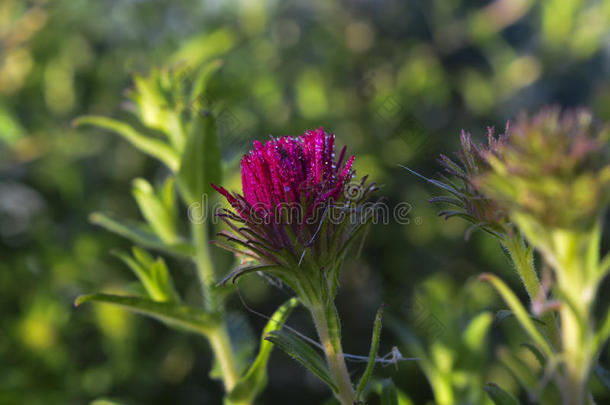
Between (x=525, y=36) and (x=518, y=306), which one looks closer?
(x=518, y=306)

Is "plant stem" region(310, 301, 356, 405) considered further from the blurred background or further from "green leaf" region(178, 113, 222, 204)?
the blurred background

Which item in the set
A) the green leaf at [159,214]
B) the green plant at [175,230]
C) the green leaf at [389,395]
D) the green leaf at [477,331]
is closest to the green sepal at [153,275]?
the green plant at [175,230]

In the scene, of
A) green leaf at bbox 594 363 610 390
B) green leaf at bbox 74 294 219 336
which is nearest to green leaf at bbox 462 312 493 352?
green leaf at bbox 594 363 610 390

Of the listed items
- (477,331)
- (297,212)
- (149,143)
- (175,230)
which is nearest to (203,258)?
(175,230)

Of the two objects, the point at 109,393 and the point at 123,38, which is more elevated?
the point at 123,38

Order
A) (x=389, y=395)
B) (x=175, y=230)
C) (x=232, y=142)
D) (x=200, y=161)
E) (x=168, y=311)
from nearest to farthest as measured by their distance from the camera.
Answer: (x=389, y=395) < (x=168, y=311) < (x=200, y=161) < (x=175, y=230) < (x=232, y=142)

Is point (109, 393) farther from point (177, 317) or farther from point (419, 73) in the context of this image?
point (419, 73)

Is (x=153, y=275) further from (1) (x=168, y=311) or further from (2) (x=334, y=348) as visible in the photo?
(2) (x=334, y=348)

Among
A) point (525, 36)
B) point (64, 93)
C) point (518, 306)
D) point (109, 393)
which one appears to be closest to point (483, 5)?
point (525, 36)
